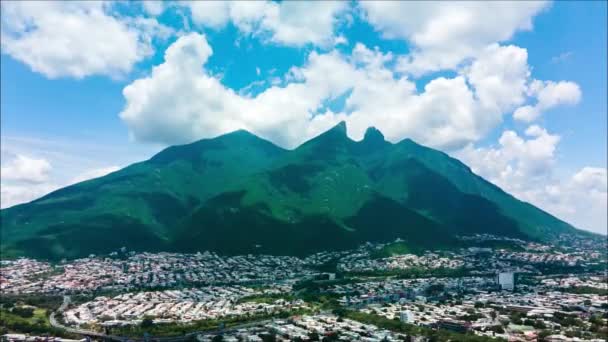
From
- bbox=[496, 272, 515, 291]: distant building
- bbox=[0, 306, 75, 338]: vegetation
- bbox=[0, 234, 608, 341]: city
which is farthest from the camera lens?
bbox=[496, 272, 515, 291]: distant building

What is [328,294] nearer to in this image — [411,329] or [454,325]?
[411,329]

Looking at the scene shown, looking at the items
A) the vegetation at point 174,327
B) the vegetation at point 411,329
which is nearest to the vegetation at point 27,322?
the vegetation at point 174,327

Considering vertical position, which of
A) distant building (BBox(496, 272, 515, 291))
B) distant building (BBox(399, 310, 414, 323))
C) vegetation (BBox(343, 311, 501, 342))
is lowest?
vegetation (BBox(343, 311, 501, 342))

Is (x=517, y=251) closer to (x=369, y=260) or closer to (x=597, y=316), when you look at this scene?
(x=369, y=260)

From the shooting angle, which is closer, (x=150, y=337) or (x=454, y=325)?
(x=150, y=337)

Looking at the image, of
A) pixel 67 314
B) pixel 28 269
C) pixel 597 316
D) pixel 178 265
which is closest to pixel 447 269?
pixel 597 316

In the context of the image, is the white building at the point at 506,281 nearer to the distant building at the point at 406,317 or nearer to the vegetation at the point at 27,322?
the distant building at the point at 406,317

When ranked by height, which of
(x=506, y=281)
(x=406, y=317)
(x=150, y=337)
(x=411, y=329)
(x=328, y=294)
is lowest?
(x=150, y=337)

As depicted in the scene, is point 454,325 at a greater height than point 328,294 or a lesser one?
lesser

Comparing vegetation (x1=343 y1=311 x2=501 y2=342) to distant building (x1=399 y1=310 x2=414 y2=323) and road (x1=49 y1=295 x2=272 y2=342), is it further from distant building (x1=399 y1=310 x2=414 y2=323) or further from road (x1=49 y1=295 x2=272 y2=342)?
road (x1=49 y1=295 x2=272 y2=342)

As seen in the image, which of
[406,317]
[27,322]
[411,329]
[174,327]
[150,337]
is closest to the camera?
[150,337]

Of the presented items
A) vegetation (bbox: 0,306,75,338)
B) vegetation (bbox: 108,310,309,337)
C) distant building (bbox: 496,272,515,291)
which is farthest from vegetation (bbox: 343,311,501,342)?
distant building (bbox: 496,272,515,291)

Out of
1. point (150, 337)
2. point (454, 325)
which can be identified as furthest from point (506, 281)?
point (150, 337)
